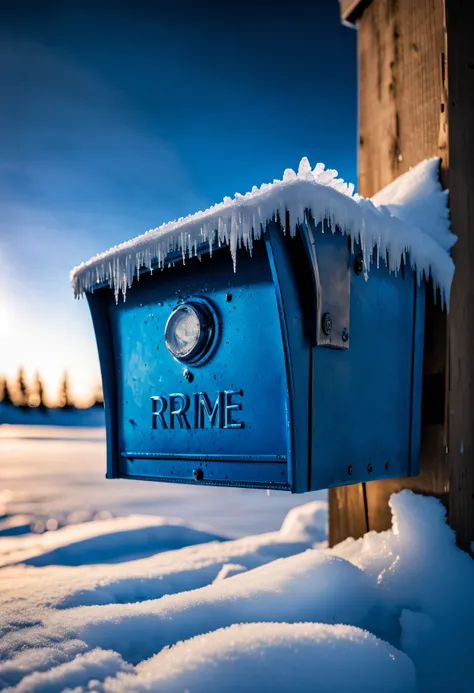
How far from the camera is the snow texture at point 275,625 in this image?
5.42 feet

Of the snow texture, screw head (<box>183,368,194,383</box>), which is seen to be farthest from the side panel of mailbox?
screw head (<box>183,368,194,383</box>)

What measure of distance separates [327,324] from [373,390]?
42 cm

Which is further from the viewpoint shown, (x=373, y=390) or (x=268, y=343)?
(x=373, y=390)

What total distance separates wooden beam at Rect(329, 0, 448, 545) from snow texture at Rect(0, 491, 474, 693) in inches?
6.7

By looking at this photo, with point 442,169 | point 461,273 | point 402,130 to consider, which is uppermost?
point 402,130

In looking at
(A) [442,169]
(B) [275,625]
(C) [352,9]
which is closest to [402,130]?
(A) [442,169]

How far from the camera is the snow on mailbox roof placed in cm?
173

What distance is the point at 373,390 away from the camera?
2088 mm

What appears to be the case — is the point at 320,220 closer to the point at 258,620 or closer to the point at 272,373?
the point at 272,373

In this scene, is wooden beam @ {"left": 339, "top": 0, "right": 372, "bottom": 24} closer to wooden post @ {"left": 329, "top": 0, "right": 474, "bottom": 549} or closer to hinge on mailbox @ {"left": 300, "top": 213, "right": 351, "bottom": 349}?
wooden post @ {"left": 329, "top": 0, "right": 474, "bottom": 549}

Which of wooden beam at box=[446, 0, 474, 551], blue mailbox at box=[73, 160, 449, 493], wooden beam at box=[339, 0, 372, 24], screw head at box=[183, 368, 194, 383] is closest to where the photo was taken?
blue mailbox at box=[73, 160, 449, 493]

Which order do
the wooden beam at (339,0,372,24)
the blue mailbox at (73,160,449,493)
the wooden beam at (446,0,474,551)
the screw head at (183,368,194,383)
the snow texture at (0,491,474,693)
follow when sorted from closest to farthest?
the snow texture at (0,491,474,693) → the blue mailbox at (73,160,449,493) → the screw head at (183,368,194,383) → the wooden beam at (446,0,474,551) → the wooden beam at (339,0,372,24)

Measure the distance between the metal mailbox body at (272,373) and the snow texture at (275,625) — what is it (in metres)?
0.39

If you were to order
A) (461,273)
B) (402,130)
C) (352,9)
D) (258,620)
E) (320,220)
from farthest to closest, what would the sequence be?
1. (352,9)
2. (402,130)
3. (461,273)
4. (258,620)
5. (320,220)
